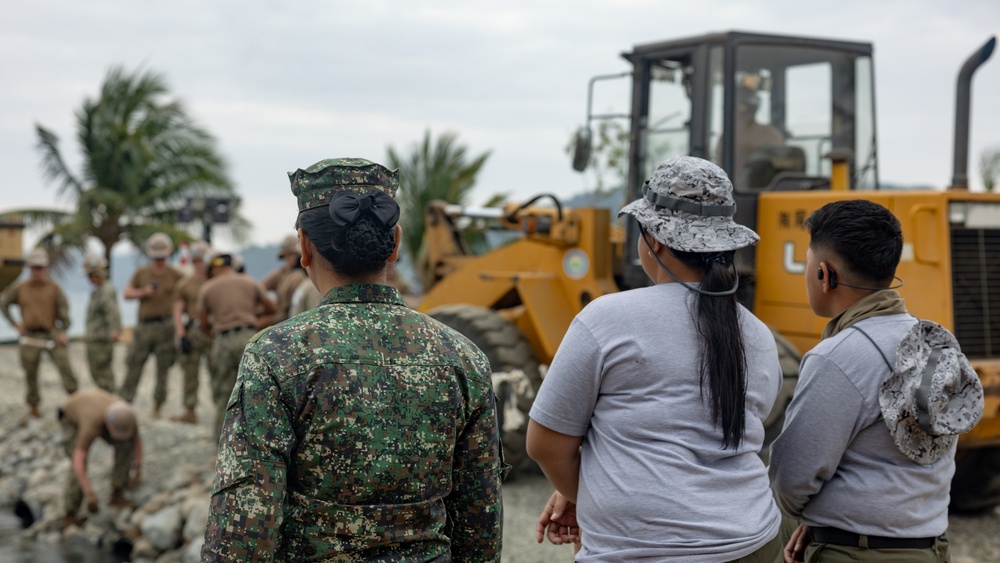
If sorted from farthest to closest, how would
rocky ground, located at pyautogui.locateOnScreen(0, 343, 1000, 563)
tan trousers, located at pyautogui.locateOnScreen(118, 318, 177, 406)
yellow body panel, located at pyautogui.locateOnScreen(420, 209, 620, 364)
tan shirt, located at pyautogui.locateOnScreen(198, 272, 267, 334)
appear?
1. tan trousers, located at pyautogui.locateOnScreen(118, 318, 177, 406)
2. tan shirt, located at pyautogui.locateOnScreen(198, 272, 267, 334)
3. yellow body panel, located at pyautogui.locateOnScreen(420, 209, 620, 364)
4. rocky ground, located at pyautogui.locateOnScreen(0, 343, 1000, 563)

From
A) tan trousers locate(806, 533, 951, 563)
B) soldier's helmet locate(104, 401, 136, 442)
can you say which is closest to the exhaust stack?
tan trousers locate(806, 533, 951, 563)

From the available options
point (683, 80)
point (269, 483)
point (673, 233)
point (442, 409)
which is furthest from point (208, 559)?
point (683, 80)

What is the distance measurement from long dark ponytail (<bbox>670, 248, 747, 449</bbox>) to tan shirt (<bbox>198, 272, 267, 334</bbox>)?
6.78m

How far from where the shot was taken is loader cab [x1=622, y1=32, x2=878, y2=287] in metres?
6.31

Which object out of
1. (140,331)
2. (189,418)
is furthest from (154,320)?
(189,418)

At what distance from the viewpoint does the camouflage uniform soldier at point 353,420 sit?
1.88 m

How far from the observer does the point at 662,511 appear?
2127 millimetres

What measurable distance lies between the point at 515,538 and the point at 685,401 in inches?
151

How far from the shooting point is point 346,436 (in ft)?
6.40

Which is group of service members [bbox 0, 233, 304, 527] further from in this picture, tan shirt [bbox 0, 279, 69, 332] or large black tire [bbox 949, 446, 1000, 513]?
large black tire [bbox 949, 446, 1000, 513]

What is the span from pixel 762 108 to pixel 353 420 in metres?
5.02

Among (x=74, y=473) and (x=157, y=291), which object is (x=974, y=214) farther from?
(x=157, y=291)

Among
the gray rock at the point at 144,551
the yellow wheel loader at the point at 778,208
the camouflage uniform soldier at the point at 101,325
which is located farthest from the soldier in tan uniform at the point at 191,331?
the yellow wheel loader at the point at 778,208

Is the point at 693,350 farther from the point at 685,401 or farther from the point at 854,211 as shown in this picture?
the point at 854,211
